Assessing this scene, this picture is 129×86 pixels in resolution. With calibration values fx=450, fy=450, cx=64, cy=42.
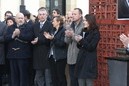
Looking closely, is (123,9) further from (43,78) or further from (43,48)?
(43,78)

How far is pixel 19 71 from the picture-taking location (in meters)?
10.6

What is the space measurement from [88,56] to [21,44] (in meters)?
2.21

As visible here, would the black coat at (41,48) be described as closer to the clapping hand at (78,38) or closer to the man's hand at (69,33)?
the man's hand at (69,33)

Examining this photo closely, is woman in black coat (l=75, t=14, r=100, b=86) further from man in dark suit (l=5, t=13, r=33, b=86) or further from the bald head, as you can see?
the bald head

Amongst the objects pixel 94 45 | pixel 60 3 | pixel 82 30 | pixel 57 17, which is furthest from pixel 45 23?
pixel 60 3

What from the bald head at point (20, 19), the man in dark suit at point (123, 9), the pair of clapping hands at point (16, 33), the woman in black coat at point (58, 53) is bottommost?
the woman in black coat at point (58, 53)

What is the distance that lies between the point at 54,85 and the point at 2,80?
2.20 m

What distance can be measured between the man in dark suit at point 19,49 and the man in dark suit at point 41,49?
0.19 m

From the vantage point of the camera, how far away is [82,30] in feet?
30.3

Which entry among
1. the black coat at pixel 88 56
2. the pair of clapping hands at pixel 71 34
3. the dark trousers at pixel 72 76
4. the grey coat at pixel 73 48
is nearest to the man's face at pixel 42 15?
the grey coat at pixel 73 48

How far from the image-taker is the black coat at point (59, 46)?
9789 mm

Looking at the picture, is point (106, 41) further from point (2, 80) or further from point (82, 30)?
point (2, 80)

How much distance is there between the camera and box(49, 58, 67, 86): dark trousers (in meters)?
9.91

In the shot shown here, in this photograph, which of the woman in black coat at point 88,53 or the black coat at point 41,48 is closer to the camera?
the woman in black coat at point 88,53
